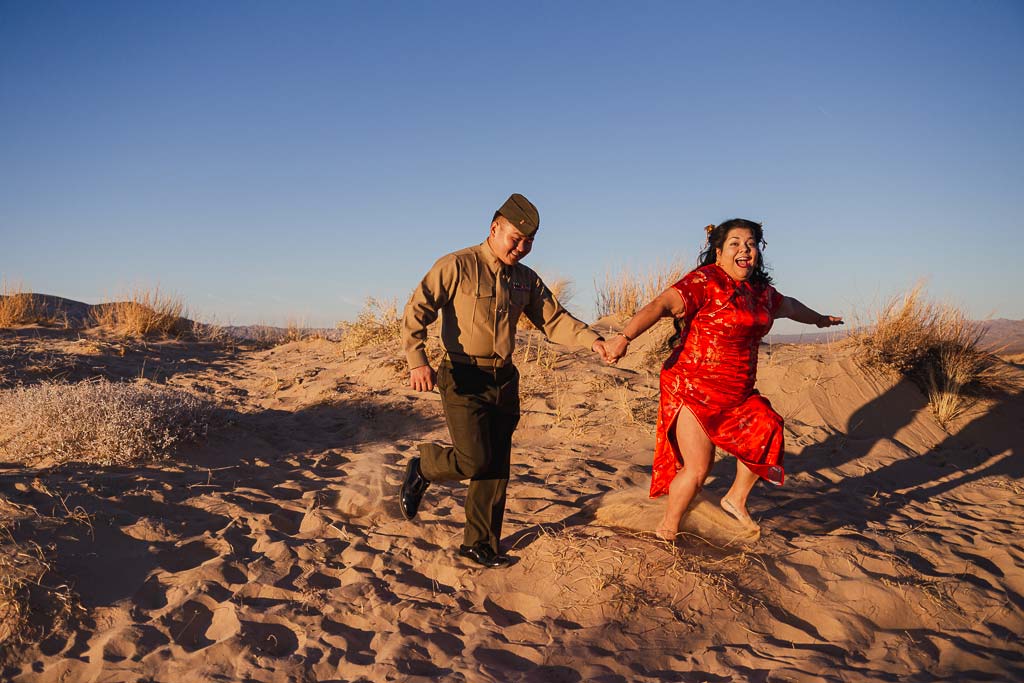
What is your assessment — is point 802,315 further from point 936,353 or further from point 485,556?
point 936,353

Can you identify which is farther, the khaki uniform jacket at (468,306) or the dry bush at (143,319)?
the dry bush at (143,319)

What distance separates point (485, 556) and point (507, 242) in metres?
1.74

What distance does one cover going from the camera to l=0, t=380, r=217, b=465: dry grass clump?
5250mm

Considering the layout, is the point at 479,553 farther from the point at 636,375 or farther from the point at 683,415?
the point at 636,375

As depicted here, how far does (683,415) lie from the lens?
12.6ft

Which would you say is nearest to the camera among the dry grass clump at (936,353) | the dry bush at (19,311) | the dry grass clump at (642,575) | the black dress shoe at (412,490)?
the dry grass clump at (642,575)

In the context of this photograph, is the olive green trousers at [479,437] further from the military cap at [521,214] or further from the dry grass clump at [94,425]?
the dry grass clump at [94,425]

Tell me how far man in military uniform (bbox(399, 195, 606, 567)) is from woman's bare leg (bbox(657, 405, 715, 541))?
2.18 feet

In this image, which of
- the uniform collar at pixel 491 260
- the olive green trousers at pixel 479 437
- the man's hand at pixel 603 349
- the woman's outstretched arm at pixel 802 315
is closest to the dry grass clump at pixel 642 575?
the olive green trousers at pixel 479 437

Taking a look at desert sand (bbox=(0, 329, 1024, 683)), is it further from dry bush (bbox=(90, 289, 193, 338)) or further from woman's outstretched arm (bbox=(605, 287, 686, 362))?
dry bush (bbox=(90, 289, 193, 338))

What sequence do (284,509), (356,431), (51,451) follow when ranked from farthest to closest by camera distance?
(356,431) → (51,451) → (284,509)

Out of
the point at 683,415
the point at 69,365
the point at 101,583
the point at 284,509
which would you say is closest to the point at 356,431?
the point at 284,509

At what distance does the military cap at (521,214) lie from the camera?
363cm

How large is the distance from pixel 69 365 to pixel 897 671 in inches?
400
